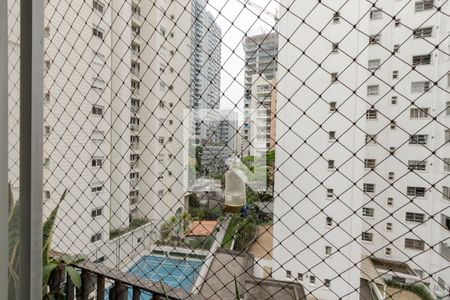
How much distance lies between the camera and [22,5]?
1.76ft

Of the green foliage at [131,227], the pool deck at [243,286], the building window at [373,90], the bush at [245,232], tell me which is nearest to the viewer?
the pool deck at [243,286]

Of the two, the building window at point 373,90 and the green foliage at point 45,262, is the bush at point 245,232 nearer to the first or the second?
the green foliage at point 45,262

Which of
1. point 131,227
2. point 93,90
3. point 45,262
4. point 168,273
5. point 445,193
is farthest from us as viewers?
point 131,227

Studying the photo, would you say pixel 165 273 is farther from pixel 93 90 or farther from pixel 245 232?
pixel 245 232

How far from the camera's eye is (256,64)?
1557mm

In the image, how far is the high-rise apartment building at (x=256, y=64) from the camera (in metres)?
1.16

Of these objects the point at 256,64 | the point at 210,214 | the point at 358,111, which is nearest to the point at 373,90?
the point at 358,111

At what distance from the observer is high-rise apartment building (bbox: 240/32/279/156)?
116cm

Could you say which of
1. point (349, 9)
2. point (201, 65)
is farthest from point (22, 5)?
point (349, 9)

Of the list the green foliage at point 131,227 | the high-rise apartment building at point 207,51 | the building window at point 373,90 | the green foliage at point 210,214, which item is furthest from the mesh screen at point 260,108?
the green foliage at point 131,227

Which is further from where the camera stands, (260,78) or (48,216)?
(260,78)

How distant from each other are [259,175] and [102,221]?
738 centimetres

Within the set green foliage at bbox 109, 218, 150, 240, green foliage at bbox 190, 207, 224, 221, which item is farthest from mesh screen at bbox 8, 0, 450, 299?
green foliage at bbox 109, 218, 150, 240

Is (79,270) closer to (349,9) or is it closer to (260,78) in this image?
(260,78)
